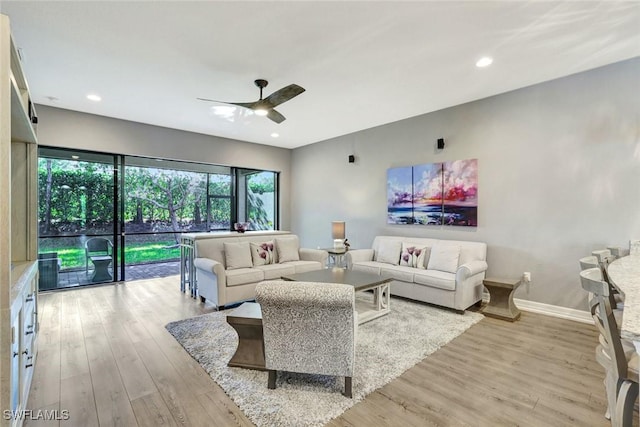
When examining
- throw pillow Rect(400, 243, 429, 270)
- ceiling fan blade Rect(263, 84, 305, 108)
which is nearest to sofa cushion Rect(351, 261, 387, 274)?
throw pillow Rect(400, 243, 429, 270)

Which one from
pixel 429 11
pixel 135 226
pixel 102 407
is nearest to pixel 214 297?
pixel 102 407

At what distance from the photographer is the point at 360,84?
3.73 metres

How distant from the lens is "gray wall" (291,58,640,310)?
3.24m

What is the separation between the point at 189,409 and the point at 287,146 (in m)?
6.16

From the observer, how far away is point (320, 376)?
235 centimetres

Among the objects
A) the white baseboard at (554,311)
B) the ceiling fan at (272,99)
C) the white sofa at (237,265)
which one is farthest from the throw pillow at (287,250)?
the white baseboard at (554,311)

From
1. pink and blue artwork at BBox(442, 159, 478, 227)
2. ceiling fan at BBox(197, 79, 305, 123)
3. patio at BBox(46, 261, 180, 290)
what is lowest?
patio at BBox(46, 261, 180, 290)

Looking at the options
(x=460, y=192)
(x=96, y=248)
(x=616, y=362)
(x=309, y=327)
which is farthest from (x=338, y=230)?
(x=96, y=248)

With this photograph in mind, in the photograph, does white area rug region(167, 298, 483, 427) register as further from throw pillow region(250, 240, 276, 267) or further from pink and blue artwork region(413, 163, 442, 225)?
pink and blue artwork region(413, 163, 442, 225)

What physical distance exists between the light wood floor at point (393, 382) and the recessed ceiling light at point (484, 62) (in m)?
2.91

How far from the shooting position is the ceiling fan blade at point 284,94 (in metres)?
2.97

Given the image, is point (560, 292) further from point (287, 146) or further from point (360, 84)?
point (287, 146)

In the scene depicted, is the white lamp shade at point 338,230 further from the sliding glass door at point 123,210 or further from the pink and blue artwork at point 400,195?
the sliding glass door at point 123,210

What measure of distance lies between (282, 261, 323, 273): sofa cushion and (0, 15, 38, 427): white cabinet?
2964 mm
